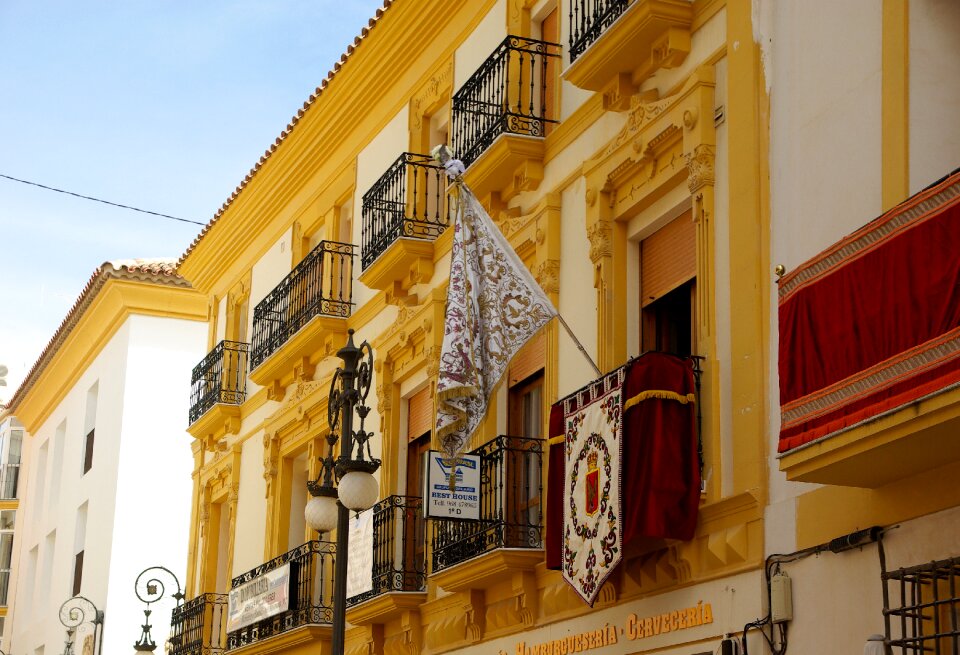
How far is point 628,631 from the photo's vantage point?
1081 cm

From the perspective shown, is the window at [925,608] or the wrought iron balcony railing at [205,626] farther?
the wrought iron balcony railing at [205,626]

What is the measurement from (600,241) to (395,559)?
177 inches

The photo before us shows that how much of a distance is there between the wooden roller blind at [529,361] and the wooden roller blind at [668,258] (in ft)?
5.35

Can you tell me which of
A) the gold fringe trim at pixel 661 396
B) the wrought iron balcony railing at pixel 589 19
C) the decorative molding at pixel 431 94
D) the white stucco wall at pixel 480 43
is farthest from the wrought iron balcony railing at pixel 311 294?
the gold fringe trim at pixel 661 396

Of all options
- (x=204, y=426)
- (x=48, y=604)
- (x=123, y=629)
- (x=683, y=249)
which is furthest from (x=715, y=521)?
(x=48, y=604)

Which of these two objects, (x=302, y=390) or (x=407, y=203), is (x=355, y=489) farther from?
(x=302, y=390)

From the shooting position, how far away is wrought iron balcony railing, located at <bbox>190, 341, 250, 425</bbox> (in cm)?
2133

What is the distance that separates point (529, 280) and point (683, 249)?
1.11 meters

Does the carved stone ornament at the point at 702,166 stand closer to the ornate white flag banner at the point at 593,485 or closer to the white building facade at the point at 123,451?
the ornate white flag banner at the point at 593,485

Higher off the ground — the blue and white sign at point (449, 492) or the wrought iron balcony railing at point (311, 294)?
the wrought iron balcony railing at point (311, 294)

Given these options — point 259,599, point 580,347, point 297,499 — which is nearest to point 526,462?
point 580,347

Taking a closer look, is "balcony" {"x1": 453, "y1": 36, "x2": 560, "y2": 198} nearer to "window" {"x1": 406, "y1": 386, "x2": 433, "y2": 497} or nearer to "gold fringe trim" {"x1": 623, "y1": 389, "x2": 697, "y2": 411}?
"window" {"x1": 406, "y1": 386, "x2": 433, "y2": 497}

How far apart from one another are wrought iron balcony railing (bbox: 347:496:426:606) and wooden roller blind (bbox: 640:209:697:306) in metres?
4.18

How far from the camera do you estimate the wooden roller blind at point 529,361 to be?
13305 mm
